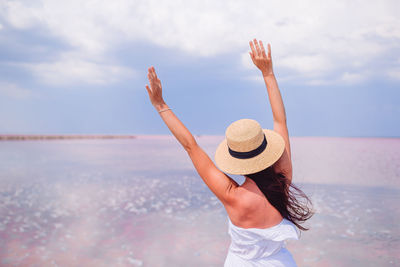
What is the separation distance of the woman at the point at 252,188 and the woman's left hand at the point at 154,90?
0.56 feet

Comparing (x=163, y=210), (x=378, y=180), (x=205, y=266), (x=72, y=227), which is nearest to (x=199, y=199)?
(x=163, y=210)

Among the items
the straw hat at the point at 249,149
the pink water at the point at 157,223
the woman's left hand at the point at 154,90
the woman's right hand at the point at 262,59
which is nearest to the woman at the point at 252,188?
the straw hat at the point at 249,149

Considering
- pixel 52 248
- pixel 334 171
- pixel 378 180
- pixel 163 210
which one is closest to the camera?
pixel 52 248

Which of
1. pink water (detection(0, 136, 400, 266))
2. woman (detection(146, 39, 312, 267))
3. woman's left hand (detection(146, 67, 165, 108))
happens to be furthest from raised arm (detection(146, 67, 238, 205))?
pink water (detection(0, 136, 400, 266))

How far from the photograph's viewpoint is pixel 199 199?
9.29 meters

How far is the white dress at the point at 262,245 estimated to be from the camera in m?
2.13

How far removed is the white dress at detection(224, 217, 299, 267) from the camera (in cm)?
213

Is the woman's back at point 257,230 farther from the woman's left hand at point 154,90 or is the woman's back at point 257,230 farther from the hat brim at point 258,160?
the woman's left hand at point 154,90

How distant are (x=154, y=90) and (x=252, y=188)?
0.96 m

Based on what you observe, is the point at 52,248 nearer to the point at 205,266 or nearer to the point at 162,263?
the point at 162,263

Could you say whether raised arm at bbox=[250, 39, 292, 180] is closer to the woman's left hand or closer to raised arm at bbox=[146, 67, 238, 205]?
raised arm at bbox=[146, 67, 238, 205]

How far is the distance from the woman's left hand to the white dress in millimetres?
969

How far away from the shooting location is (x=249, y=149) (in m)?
2.13

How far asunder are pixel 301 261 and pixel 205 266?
1.50 metres
